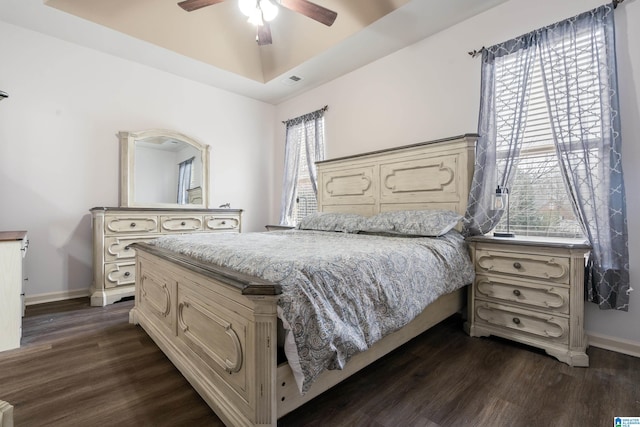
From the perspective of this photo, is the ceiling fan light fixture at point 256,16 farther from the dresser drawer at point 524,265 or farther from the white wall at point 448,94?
the dresser drawer at point 524,265

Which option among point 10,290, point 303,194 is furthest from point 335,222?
point 10,290

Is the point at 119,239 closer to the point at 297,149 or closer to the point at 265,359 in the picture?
the point at 297,149

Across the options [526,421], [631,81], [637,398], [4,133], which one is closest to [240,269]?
[526,421]

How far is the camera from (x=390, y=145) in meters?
3.60

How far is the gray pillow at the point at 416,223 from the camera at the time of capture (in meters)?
2.45

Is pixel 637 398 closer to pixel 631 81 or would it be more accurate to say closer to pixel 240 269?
pixel 631 81

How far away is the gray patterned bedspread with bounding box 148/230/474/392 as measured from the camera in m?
1.18

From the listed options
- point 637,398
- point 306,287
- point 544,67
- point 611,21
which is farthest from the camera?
point 544,67

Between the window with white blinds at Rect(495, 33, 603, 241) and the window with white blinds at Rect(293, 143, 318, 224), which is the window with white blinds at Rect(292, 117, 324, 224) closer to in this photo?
the window with white blinds at Rect(293, 143, 318, 224)

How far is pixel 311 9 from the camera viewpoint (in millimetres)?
2396

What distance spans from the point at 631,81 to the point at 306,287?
2745 mm

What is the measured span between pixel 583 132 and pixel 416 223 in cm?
135

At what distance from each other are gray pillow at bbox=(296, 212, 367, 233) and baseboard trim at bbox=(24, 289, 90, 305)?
265 cm

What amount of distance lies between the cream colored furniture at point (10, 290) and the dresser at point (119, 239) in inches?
39.4
